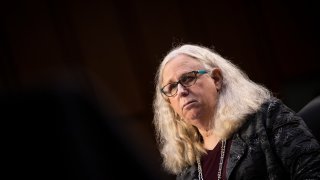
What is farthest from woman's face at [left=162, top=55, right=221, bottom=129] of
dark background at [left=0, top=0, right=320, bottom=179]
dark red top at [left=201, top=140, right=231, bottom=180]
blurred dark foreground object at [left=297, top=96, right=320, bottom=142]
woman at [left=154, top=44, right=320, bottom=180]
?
dark background at [left=0, top=0, right=320, bottom=179]

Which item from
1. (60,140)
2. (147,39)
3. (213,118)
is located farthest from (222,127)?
(147,39)

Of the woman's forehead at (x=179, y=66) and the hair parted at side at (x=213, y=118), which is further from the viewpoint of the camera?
the woman's forehead at (x=179, y=66)

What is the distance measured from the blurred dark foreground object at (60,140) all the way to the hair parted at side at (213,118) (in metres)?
1.26

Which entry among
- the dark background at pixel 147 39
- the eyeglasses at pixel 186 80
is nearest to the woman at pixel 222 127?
the eyeglasses at pixel 186 80

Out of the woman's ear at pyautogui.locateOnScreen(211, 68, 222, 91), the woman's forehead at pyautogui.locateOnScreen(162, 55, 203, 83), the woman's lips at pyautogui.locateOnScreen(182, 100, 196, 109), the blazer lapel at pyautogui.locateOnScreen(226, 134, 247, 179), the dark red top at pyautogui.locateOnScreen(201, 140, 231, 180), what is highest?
the woman's forehead at pyautogui.locateOnScreen(162, 55, 203, 83)

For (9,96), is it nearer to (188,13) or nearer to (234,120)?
(234,120)

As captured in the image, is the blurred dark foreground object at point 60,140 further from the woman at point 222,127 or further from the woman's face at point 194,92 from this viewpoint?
the woman's face at point 194,92

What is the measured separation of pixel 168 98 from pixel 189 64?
0.20 metres

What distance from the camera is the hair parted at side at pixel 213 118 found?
159 cm

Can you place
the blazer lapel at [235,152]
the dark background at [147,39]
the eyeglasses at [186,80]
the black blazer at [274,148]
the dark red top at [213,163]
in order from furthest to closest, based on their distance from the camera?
the dark background at [147,39]
the eyeglasses at [186,80]
the dark red top at [213,163]
the blazer lapel at [235,152]
the black blazer at [274,148]

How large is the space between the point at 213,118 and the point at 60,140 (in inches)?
54.2

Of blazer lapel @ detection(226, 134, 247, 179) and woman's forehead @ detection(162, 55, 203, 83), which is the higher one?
woman's forehead @ detection(162, 55, 203, 83)

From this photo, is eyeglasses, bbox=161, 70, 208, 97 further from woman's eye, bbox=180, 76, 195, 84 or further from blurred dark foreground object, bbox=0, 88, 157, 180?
blurred dark foreground object, bbox=0, 88, 157, 180

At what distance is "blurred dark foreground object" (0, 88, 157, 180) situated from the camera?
0.32 metres
